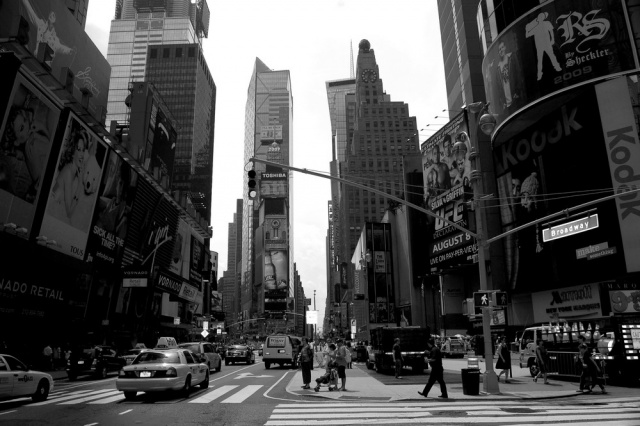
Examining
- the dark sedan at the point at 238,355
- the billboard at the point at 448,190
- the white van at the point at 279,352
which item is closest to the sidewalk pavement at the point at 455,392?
the white van at the point at 279,352

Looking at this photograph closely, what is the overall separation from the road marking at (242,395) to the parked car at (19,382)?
5827 millimetres

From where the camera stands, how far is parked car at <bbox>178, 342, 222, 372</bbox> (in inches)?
1019

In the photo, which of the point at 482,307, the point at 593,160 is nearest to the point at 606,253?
the point at 593,160

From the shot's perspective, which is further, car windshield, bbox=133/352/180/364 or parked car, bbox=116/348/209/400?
car windshield, bbox=133/352/180/364

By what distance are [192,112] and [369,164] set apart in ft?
195

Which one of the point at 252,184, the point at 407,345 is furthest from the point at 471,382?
the point at 407,345

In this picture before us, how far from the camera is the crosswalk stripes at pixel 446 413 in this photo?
10391mm

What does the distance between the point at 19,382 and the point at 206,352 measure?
1398 centimetres

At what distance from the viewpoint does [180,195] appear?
6988 cm

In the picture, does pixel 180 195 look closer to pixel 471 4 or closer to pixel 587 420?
pixel 471 4

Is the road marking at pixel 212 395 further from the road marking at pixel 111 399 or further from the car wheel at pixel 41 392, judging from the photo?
the car wheel at pixel 41 392

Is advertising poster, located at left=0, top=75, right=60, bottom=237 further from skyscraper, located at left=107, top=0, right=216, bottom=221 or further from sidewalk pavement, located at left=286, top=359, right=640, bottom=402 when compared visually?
skyscraper, located at left=107, top=0, right=216, bottom=221

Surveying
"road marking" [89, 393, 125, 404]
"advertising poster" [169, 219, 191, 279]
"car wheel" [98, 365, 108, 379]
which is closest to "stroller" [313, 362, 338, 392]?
"road marking" [89, 393, 125, 404]

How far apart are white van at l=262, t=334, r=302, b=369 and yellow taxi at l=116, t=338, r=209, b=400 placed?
1766 centimetres
